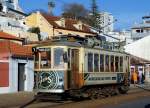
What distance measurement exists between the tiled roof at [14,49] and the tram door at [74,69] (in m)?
9.51

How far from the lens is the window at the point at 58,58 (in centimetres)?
2639

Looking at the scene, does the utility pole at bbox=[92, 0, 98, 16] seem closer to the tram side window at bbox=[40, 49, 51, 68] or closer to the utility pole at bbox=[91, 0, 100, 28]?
the utility pole at bbox=[91, 0, 100, 28]

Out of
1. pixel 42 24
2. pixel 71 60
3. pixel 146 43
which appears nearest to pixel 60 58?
pixel 71 60

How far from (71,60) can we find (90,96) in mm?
3582

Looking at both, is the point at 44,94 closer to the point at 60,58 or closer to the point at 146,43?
the point at 60,58

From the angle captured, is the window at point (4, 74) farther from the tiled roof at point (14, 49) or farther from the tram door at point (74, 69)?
the tram door at point (74, 69)

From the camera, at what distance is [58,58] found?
86.9 ft

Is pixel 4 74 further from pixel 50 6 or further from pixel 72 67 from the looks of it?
pixel 50 6

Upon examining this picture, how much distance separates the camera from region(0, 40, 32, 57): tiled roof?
36.6m

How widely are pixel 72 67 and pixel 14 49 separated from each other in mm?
12150

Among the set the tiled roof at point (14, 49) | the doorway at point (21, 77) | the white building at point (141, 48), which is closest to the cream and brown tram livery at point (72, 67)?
the tiled roof at point (14, 49)

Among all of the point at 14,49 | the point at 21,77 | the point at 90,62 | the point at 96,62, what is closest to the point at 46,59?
the point at 90,62

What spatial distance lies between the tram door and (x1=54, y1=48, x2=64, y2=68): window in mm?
795

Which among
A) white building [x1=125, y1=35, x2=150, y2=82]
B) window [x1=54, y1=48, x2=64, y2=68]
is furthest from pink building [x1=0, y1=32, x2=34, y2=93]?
white building [x1=125, y1=35, x2=150, y2=82]
